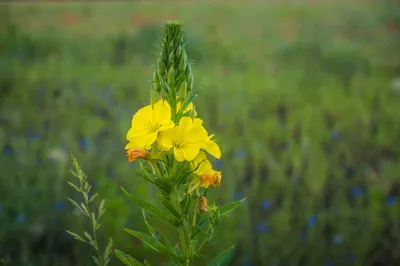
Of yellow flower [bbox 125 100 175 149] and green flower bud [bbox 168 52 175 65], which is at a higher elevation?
green flower bud [bbox 168 52 175 65]

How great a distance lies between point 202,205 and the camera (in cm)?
112

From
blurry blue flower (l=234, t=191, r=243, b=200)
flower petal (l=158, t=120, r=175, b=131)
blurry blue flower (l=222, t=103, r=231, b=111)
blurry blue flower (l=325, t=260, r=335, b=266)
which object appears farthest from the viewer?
blurry blue flower (l=222, t=103, r=231, b=111)

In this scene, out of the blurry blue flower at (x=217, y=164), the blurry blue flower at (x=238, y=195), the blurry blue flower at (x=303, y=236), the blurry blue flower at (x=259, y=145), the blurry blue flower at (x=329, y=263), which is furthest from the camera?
the blurry blue flower at (x=259, y=145)

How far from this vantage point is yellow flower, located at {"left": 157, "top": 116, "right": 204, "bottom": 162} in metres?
1.04

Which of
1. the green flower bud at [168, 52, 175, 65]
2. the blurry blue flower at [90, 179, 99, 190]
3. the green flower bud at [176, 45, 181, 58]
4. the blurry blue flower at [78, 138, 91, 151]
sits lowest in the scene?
the blurry blue flower at [90, 179, 99, 190]

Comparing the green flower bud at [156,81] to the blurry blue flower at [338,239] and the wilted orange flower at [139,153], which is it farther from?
the blurry blue flower at [338,239]

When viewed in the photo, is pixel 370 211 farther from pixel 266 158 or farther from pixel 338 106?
pixel 338 106

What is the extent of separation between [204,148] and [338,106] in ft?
9.16

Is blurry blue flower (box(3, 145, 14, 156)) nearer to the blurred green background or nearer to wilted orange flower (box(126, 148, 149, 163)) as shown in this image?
the blurred green background

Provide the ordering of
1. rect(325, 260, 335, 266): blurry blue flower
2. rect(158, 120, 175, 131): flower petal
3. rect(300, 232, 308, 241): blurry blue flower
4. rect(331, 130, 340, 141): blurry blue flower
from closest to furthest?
rect(158, 120, 175, 131): flower petal
rect(325, 260, 335, 266): blurry blue flower
rect(300, 232, 308, 241): blurry blue flower
rect(331, 130, 340, 141): blurry blue flower

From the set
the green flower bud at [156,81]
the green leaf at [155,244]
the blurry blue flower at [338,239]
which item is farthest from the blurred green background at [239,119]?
the green leaf at [155,244]

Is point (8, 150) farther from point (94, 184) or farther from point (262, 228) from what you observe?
point (262, 228)

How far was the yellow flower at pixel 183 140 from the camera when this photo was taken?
3.41ft

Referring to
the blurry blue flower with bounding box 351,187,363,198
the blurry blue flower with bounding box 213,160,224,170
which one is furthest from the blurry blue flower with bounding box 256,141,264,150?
the blurry blue flower with bounding box 351,187,363,198
